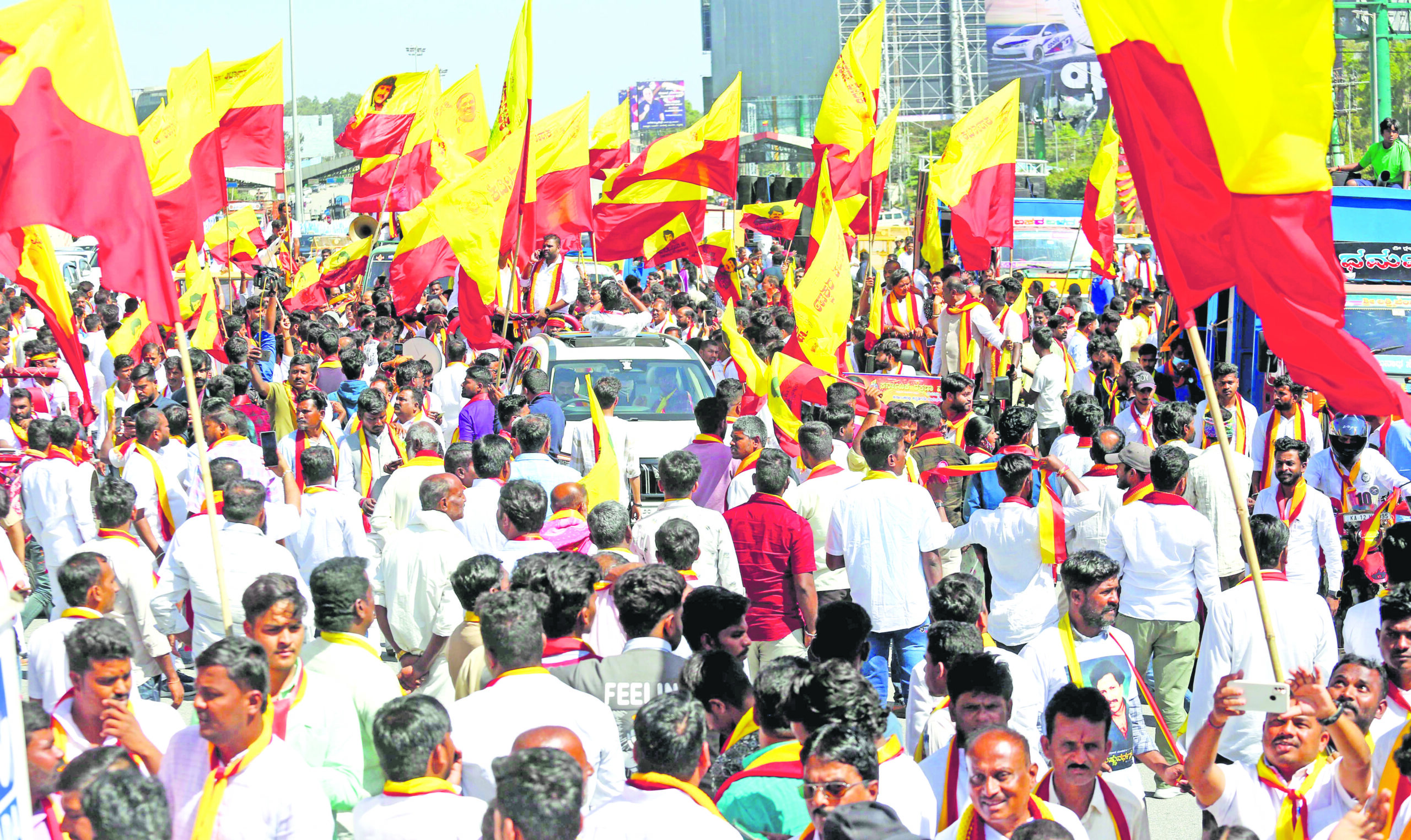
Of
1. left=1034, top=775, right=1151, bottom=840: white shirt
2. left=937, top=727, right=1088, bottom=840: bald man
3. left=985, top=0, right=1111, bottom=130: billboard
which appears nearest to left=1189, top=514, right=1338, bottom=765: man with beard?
left=1034, top=775, right=1151, bottom=840: white shirt

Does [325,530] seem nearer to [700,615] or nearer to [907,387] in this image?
[700,615]

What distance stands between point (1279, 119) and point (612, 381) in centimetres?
484

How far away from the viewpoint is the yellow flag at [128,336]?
38.1 ft

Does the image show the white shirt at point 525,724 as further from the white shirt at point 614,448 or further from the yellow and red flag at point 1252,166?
the white shirt at point 614,448

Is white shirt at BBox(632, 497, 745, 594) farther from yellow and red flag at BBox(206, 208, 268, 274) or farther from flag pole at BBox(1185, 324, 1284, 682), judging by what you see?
yellow and red flag at BBox(206, 208, 268, 274)

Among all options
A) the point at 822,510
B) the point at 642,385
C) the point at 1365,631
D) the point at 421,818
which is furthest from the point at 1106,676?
the point at 642,385

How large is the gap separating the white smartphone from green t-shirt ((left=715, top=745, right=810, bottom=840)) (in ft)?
3.92

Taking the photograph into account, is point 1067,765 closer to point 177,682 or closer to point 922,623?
point 922,623

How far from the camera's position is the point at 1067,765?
4.03m

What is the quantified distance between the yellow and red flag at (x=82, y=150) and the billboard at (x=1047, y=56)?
224 feet

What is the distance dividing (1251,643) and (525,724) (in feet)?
9.07

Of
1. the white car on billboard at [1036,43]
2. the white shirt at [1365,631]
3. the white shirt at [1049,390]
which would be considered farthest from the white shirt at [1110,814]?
the white car on billboard at [1036,43]

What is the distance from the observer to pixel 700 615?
16.9ft

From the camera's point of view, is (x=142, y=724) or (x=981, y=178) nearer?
(x=142, y=724)
